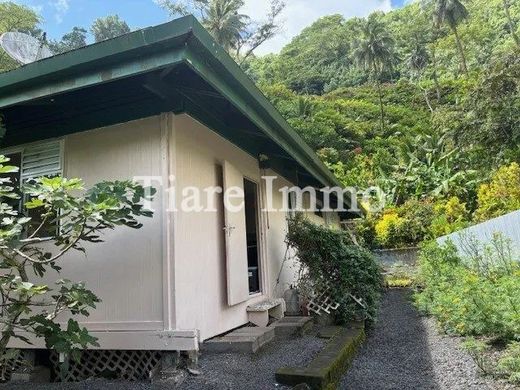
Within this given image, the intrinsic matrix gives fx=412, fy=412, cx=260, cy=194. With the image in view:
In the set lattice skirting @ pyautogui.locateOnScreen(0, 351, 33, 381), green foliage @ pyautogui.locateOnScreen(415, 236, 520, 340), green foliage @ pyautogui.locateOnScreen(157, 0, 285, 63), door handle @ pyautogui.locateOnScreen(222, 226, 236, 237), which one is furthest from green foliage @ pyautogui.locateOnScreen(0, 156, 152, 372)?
green foliage @ pyautogui.locateOnScreen(157, 0, 285, 63)

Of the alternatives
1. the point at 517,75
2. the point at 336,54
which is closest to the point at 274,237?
the point at 517,75

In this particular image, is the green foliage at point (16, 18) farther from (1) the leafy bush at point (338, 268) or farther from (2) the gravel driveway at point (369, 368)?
(2) the gravel driveway at point (369, 368)

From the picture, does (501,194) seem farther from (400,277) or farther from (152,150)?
(152,150)

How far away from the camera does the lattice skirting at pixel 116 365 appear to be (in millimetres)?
3719

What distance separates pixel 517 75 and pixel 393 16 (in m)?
42.3

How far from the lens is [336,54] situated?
50.9 meters

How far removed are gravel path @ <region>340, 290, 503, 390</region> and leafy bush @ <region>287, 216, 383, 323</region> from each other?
1.65ft

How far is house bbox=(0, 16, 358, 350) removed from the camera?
318 centimetres

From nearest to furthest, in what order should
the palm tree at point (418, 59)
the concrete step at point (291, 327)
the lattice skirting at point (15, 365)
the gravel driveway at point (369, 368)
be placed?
the gravel driveway at point (369, 368) → the lattice skirting at point (15, 365) → the concrete step at point (291, 327) → the palm tree at point (418, 59)

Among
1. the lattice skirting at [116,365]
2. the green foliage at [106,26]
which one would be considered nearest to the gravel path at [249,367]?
the lattice skirting at [116,365]

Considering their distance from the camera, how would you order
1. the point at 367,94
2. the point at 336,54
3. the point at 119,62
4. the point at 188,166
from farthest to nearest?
the point at 336,54 → the point at 367,94 → the point at 188,166 → the point at 119,62

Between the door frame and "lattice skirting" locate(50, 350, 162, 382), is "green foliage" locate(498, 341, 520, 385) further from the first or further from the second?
the door frame

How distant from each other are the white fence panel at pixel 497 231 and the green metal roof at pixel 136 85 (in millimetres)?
4112

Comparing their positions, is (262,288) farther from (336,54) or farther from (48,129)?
(336,54)
